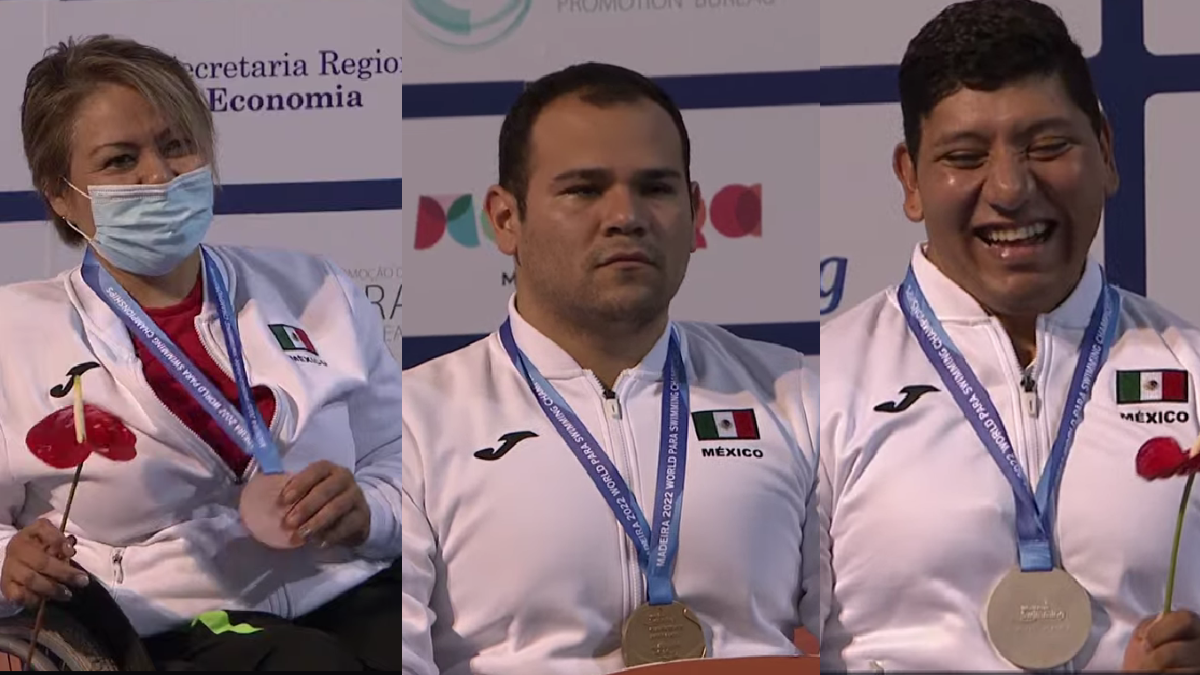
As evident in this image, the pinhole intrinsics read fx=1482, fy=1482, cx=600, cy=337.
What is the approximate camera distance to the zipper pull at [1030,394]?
9.63 ft

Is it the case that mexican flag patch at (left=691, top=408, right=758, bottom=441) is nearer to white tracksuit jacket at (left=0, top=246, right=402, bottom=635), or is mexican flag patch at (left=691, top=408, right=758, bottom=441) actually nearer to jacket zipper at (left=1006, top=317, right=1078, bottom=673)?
jacket zipper at (left=1006, top=317, right=1078, bottom=673)

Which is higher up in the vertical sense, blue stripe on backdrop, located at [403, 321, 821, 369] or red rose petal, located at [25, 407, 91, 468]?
blue stripe on backdrop, located at [403, 321, 821, 369]

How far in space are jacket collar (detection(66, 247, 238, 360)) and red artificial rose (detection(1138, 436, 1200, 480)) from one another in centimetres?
190

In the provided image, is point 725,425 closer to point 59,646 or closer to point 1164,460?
point 1164,460

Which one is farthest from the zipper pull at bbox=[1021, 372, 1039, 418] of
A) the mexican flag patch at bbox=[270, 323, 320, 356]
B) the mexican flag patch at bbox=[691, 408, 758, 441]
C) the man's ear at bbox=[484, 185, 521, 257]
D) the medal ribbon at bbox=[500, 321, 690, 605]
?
the mexican flag patch at bbox=[270, 323, 320, 356]

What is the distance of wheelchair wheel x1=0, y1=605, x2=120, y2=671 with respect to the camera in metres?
2.79

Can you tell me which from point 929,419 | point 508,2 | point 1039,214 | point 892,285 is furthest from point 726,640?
point 508,2

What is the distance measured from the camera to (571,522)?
2.96 meters

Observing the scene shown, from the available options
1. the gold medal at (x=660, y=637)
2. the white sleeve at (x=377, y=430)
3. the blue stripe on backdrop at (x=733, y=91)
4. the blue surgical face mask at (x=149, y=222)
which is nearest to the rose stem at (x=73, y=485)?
the blue surgical face mask at (x=149, y=222)

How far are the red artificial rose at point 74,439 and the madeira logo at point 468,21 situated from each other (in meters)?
1.04

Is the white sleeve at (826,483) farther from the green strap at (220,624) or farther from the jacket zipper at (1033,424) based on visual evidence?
the green strap at (220,624)

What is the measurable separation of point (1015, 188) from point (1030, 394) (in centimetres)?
41

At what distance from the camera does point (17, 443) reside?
3.04 m

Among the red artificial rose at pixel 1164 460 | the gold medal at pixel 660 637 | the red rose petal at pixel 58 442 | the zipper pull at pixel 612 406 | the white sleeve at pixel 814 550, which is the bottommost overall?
the gold medal at pixel 660 637
